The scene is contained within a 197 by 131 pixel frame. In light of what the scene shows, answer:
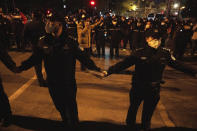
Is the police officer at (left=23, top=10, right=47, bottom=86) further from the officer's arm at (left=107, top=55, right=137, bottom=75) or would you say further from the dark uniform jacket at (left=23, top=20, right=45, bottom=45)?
the officer's arm at (left=107, top=55, right=137, bottom=75)

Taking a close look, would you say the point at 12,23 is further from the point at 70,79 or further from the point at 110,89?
the point at 70,79

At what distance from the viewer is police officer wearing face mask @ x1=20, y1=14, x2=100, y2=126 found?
9.59ft

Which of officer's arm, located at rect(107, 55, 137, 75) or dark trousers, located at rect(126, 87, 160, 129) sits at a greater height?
officer's arm, located at rect(107, 55, 137, 75)

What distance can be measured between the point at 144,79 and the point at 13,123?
2.73 metres

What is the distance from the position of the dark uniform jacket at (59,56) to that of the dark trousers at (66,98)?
8 centimetres

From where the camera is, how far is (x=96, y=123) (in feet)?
13.8

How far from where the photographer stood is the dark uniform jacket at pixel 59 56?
9.55ft

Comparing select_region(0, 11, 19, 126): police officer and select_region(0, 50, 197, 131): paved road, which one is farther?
select_region(0, 50, 197, 131): paved road

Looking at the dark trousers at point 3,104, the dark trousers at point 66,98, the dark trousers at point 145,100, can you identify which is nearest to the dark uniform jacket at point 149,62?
the dark trousers at point 145,100

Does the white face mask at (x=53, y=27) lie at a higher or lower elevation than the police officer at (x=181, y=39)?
higher

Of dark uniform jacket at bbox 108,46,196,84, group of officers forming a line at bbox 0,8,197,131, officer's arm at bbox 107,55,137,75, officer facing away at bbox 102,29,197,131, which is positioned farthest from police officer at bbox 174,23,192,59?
officer's arm at bbox 107,55,137,75

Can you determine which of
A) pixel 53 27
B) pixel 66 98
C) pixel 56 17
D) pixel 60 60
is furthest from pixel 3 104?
pixel 56 17

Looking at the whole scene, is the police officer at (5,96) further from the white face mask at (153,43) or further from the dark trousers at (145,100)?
the white face mask at (153,43)

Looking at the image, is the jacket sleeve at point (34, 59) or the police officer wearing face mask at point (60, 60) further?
the jacket sleeve at point (34, 59)
